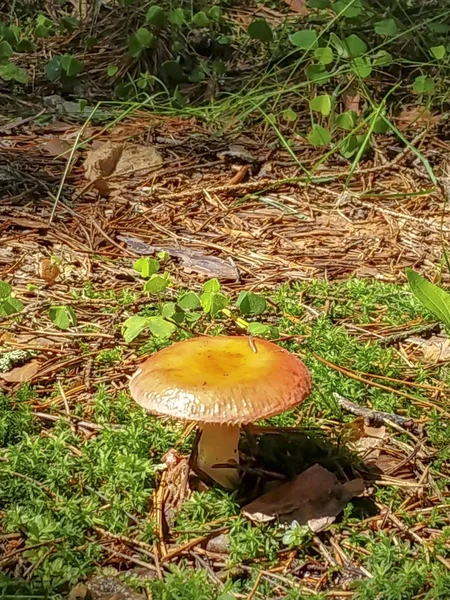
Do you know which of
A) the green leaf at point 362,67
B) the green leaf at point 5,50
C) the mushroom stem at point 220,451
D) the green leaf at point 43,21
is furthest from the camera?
the green leaf at point 43,21

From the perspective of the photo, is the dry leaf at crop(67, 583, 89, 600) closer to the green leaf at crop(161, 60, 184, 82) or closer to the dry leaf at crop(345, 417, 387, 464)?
the dry leaf at crop(345, 417, 387, 464)

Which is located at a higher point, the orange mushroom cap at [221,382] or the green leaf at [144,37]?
the orange mushroom cap at [221,382]

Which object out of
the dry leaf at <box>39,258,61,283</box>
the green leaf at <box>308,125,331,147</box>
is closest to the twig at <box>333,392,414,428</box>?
the dry leaf at <box>39,258,61,283</box>

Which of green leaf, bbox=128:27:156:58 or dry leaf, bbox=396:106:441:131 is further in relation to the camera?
green leaf, bbox=128:27:156:58

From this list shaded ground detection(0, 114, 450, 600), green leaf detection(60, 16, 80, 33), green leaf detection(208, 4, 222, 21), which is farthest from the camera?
green leaf detection(60, 16, 80, 33)

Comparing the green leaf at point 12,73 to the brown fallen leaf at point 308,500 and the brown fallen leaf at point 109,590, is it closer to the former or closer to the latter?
the brown fallen leaf at point 308,500

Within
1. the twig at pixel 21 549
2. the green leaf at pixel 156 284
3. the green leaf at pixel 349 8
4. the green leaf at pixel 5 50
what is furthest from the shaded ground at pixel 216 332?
the green leaf at pixel 5 50

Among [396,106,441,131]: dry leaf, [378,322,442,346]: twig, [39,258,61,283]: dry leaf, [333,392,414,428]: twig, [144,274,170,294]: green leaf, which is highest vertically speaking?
[144,274,170,294]: green leaf

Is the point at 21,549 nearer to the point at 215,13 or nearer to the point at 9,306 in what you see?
the point at 9,306
